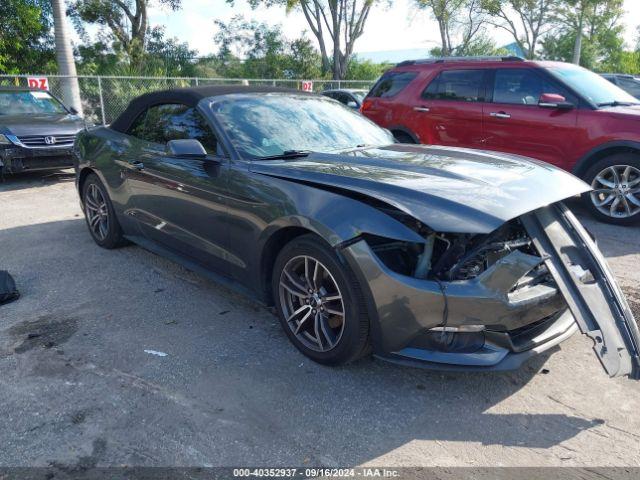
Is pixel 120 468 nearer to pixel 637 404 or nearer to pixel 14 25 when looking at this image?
pixel 637 404

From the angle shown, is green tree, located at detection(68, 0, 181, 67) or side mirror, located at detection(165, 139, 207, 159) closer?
side mirror, located at detection(165, 139, 207, 159)

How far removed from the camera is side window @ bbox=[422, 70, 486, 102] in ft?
24.7

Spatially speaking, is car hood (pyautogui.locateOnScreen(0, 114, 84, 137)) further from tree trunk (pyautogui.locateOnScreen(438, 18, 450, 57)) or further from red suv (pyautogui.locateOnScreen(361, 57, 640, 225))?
tree trunk (pyautogui.locateOnScreen(438, 18, 450, 57))

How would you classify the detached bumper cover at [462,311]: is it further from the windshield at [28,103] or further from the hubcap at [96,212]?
the windshield at [28,103]

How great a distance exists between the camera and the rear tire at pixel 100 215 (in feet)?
17.3

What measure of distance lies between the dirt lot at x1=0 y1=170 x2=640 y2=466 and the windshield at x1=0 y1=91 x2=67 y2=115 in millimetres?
7061

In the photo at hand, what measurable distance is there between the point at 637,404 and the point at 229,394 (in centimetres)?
223

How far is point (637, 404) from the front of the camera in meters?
2.85

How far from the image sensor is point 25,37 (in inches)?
783

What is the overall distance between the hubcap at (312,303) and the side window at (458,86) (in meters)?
5.31

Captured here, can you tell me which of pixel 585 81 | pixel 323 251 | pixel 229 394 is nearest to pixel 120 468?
pixel 229 394

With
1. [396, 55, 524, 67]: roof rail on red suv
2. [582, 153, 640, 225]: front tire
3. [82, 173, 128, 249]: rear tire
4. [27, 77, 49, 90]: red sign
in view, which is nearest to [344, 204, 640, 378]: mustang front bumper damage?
[82, 173, 128, 249]: rear tire

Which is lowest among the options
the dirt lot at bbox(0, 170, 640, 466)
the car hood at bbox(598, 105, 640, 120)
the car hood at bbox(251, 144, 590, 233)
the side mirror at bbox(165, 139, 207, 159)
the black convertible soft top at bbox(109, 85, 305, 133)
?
the dirt lot at bbox(0, 170, 640, 466)

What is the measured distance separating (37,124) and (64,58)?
4768 millimetres
